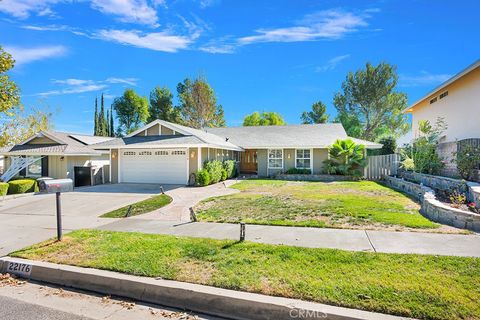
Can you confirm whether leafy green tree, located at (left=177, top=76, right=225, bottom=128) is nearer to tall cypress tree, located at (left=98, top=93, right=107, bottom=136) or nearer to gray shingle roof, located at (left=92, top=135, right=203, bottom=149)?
tall cypress tree, located at (left=98, top=93, right=107, bottom=136)

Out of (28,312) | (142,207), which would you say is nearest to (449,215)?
(28,312)

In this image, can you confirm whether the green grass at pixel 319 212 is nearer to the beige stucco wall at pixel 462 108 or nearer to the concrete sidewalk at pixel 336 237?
the concrete sidewalk at pixel 336 237

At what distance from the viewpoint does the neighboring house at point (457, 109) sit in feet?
42.3

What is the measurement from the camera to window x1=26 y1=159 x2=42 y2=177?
1836 cm

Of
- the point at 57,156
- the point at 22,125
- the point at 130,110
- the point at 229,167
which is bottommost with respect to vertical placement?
the point at 229,167

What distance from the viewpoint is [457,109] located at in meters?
14.9

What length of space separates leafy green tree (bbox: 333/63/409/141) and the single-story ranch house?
1375cm

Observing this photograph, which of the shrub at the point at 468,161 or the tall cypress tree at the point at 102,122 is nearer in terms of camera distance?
the shrub at the point at 468,161

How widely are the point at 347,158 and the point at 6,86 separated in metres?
18.6

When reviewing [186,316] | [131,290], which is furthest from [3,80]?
[186,316]

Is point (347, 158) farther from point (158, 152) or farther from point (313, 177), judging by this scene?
point (158, 152)

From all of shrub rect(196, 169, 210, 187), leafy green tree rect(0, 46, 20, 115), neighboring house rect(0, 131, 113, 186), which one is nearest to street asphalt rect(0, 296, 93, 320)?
leafy green tree rect(0, 46, 20, 115)

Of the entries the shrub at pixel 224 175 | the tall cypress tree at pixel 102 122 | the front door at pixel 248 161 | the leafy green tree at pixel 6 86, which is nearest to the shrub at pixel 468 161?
the shrub at pixel 224 175

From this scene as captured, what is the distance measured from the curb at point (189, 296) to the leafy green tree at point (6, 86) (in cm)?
903
